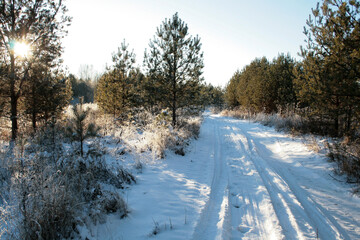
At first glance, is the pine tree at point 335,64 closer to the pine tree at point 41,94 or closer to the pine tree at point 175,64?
the pine tree at point 175,64

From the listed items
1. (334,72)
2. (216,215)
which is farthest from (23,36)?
(334,72)

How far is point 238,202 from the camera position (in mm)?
3752

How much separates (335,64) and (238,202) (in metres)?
5.64

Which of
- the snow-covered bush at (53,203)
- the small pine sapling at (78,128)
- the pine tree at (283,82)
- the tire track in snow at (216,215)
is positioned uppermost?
the pine tree at (283,82)

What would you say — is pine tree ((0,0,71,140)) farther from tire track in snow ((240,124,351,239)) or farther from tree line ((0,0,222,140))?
tire track in snow ((240,124,351,239))

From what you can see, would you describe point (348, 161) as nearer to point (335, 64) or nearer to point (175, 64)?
point (335, 64)

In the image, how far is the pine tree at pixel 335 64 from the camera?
534 cm

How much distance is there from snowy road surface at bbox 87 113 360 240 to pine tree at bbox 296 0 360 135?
2152mm

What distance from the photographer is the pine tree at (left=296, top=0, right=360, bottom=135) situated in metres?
5.34

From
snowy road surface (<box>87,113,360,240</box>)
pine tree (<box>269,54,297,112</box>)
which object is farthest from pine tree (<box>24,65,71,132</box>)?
pine tree (<box>269,54,297,112</box>)

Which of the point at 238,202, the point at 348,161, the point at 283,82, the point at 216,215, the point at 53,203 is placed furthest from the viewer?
the point at 283,82

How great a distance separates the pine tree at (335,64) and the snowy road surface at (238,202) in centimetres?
215

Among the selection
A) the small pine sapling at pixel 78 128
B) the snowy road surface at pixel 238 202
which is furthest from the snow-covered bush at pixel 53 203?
the small pine sapling at pixel 78 128

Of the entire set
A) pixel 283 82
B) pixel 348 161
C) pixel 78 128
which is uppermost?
pixel 283 82
